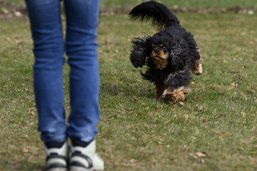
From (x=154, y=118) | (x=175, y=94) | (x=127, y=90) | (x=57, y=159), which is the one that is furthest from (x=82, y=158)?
(x=127, y=90)

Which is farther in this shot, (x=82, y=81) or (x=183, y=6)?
(x=183, y=6)

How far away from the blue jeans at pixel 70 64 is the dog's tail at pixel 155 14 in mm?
2439

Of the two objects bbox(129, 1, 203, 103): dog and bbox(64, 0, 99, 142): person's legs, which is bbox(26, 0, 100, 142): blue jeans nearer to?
bbox(64, 0, 99, 142): person's legs

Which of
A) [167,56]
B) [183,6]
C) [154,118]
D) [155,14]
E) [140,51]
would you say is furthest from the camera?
[183,6]

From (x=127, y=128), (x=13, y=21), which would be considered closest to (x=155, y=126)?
(x=127, y=128)

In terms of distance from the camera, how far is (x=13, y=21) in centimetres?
1160

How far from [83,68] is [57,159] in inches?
20.3

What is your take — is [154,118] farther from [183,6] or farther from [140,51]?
[183,6]

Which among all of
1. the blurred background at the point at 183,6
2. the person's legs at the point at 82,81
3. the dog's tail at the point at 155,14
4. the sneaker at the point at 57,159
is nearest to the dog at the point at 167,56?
the dog's tail at the point at 155,14

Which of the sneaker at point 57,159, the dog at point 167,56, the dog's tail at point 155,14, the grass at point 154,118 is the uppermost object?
the dog's tail at point 155,14

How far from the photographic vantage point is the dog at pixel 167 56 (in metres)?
5.49

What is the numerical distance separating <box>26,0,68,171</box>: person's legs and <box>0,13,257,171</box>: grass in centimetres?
34

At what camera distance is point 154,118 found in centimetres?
502

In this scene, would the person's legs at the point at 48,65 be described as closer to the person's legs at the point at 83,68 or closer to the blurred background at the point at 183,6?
the person's legs at the point at 83,68
